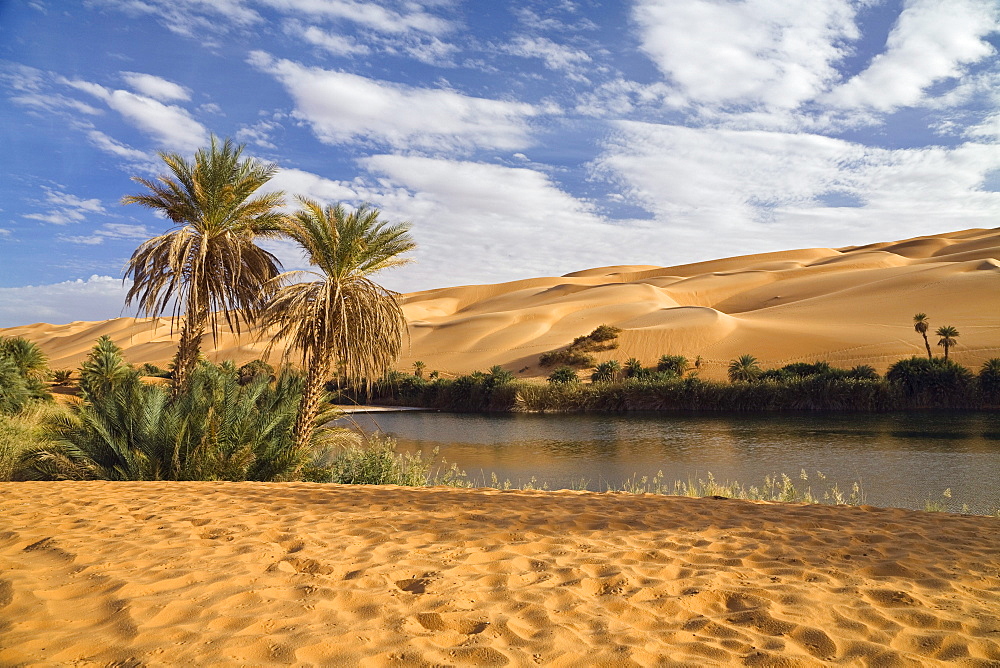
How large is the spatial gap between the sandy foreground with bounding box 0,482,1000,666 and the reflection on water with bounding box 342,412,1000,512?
223 inches

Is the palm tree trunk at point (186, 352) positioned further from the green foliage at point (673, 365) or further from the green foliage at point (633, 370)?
the green foliage at point (673, 365)

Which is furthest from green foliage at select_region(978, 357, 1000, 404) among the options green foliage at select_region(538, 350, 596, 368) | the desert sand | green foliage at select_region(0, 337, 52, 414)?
green foliage at select_region(0, 337, 52, 414)

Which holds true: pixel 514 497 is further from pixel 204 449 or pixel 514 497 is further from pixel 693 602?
pixel 204 449

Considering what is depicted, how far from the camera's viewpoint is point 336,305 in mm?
10406

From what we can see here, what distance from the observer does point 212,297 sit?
1090 centimetres

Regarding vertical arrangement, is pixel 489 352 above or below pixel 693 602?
above

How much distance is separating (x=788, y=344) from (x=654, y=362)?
8175 millimetres

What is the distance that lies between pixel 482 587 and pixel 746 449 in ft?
48.2

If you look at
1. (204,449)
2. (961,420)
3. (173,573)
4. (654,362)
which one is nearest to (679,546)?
(173,573)

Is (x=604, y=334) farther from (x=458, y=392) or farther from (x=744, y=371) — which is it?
(x=744, y=371)

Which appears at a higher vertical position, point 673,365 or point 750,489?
point 673,365

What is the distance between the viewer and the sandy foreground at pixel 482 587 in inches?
106

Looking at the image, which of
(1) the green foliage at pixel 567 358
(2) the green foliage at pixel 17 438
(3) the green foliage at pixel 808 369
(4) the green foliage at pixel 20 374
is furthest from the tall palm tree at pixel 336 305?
(1) the green foliage at pixel 567 358

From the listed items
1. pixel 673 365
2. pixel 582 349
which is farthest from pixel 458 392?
pixel 673 365
